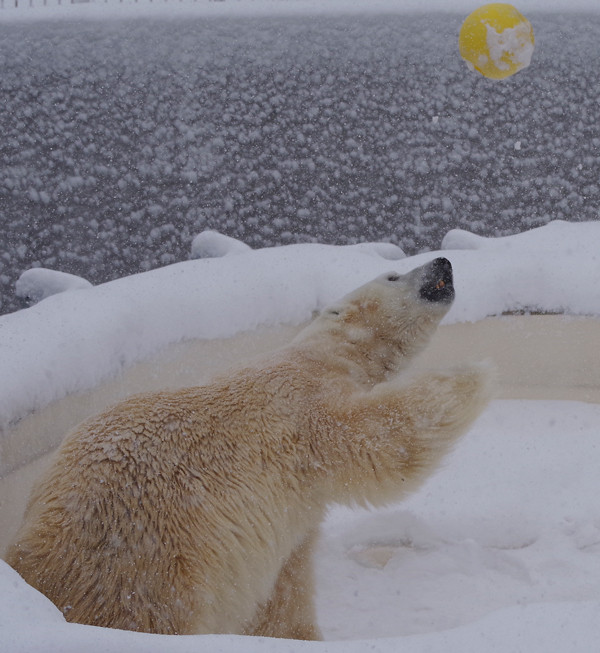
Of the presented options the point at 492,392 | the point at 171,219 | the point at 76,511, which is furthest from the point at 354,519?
the point at 171,219

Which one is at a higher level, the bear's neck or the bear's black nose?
the bear's black nose

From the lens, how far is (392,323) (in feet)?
4.75

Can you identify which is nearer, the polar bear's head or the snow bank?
the polar bear's head

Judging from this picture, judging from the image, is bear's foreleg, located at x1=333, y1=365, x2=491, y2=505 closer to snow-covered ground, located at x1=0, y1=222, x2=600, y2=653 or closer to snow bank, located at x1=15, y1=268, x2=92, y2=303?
snow-covered ground, located at x1=0, y1=222, x2=600, y2=653

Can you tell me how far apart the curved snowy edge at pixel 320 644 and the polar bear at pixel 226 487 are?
0.27 meters

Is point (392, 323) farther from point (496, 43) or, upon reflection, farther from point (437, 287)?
point (496, 43)

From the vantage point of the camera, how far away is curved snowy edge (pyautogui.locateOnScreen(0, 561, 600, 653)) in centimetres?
67

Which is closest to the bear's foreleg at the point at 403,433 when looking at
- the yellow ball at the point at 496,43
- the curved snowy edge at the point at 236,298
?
the curved snowy edge at the point at 236,298

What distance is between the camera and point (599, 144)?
3367 mm

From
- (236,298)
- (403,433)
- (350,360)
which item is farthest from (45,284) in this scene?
(403,433)

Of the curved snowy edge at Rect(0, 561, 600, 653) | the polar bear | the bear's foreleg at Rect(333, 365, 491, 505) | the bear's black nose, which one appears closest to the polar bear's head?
the bear's black nose

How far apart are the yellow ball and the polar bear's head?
0.76 meters

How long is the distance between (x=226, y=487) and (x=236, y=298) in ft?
2.44

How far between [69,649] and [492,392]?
2.32ft
